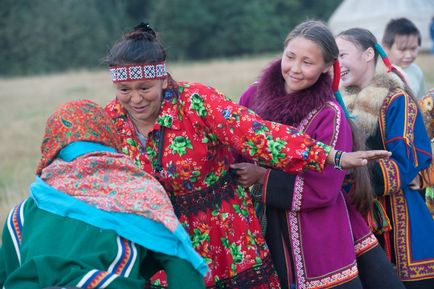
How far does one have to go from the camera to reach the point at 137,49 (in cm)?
330

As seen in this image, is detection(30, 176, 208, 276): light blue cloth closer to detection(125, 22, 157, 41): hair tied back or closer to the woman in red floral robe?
the woman in red floral robe

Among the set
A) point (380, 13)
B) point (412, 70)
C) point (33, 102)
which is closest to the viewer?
point (412, 70)

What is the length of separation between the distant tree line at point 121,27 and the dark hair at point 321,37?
40.2m

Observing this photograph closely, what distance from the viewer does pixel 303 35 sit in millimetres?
3611

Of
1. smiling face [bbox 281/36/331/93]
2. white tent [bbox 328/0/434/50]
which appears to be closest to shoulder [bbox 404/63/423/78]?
smiling face [bbox 281/36/331/93]

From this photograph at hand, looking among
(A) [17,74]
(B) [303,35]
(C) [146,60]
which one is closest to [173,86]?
(C) [146,60]

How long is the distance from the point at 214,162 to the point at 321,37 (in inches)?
34.5

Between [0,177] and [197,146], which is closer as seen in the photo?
[197,146]

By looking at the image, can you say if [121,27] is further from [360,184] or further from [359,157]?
[359,157]

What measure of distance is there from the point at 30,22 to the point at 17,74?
12.8 ft

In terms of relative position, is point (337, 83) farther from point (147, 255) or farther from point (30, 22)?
point (30, 22)

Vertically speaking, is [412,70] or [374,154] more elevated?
[412,70]

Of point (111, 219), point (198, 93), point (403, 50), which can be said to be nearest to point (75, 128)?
point (111, 219)

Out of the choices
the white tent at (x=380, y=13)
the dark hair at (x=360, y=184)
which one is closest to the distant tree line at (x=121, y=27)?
the white tent at (x=380, y=13)
